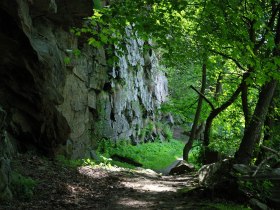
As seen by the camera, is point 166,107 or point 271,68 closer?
point 271,68

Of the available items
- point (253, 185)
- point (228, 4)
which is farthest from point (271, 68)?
point (253, 185)

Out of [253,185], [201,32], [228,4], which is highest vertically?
[228,4]

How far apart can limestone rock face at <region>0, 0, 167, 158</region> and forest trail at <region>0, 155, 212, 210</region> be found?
1469 mm

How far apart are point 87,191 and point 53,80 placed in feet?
15.7

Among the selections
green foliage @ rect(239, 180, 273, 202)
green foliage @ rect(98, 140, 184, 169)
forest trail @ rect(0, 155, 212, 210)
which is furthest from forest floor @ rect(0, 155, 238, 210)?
green foliage @ rect(98, 140, 184, 169)

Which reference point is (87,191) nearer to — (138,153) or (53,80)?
(53,80)

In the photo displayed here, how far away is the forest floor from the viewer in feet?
24.9

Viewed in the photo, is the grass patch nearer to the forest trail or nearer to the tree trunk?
the forest trail

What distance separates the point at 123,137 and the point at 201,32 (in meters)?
16.3

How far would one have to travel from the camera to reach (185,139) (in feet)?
139

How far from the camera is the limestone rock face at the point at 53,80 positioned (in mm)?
10945

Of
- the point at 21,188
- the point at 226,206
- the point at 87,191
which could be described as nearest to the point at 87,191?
the point at 87,191

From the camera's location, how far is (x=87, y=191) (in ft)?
30.0

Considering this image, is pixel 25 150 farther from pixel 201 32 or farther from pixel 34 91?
pixel 201 32
